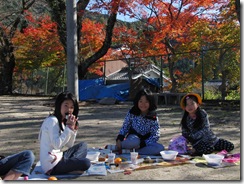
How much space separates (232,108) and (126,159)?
6.06 m

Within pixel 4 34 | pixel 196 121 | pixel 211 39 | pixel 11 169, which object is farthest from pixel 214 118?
pixel 4 34

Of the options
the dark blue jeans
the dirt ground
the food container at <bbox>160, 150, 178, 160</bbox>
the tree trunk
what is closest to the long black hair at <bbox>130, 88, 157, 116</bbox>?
the food container at <bbox>160, 150, 178, 160</bbox>

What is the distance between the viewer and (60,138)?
3078 mm

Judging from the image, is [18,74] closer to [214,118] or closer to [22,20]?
[22,20]

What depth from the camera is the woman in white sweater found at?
309 cm

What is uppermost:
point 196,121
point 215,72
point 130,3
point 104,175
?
point 130,3

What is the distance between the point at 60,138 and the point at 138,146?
4.65ft

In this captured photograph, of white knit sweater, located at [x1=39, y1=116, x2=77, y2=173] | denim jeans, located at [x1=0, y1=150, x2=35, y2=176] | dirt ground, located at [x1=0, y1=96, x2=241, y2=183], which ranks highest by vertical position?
white knit sweater, located at [x1=39, y1=116, x2=77, y2=173]

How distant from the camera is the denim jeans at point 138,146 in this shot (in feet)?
13.5

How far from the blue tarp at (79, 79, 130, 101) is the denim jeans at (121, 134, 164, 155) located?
8.74 metres

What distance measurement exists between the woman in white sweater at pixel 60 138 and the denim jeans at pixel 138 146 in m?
0.93

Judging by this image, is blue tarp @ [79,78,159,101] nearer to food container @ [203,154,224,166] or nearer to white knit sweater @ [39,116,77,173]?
food container @ [203,154,224,166]

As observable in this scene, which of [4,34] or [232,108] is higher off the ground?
[4,34]

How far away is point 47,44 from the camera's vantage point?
718 inches
